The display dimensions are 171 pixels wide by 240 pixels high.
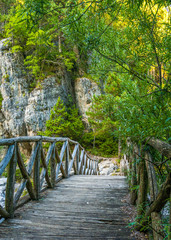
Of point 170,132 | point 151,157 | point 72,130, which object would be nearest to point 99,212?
point 151,157

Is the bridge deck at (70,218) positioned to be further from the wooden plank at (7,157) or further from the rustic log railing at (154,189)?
the wooden plank at (7,157)

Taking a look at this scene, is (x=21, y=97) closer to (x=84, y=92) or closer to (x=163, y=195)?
(x=84, y=92)

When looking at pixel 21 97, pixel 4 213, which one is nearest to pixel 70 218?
pixel 4 213

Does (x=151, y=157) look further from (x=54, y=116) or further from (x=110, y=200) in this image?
(x=54, y=116)

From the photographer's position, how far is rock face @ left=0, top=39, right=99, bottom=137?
14.6 metres

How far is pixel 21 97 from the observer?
15109 millimetres

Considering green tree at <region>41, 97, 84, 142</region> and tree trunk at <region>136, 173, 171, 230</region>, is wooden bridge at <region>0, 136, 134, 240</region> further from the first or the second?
green tree at <region>41, 97, 84, 142</region>

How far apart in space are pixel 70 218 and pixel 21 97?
14.7m

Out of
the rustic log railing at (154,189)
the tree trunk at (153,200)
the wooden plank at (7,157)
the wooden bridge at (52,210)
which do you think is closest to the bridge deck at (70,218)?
the wooden bridge at (52,210)

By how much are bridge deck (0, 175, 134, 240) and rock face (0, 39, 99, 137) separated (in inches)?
487

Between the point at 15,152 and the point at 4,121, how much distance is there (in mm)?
15142

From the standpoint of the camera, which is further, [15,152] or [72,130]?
[72,130]

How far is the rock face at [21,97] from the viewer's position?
1455 centimetres

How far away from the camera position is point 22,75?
15.5 m
